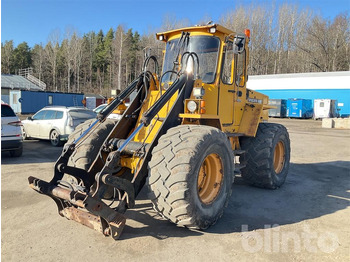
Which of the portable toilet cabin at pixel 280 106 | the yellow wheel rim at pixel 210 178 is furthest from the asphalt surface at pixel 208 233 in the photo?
the portable toilet cabin at pixel 280 106

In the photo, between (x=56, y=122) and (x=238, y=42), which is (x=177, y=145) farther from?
(x=56, y=122)

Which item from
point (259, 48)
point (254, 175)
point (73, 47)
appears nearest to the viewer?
point (254, 175)

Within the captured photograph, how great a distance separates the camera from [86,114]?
12266 mm

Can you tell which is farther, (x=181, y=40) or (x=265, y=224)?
(x=181, y=40)

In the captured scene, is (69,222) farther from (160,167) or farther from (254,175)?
(254,175)

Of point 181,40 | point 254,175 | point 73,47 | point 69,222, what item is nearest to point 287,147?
point 254,175

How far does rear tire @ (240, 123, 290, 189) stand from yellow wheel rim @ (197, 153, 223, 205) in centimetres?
171

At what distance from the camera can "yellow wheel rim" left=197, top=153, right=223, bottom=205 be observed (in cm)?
439

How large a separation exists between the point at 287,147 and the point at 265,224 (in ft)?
9.98

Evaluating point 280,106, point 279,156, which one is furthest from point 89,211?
point 280,106

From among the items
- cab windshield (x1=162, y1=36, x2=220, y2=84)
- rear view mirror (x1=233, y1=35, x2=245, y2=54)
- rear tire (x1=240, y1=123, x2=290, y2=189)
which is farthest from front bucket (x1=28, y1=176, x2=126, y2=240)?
rear tire (x1=240, y1=123, x2=290, y2=189)

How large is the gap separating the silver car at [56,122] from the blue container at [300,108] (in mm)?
27309
